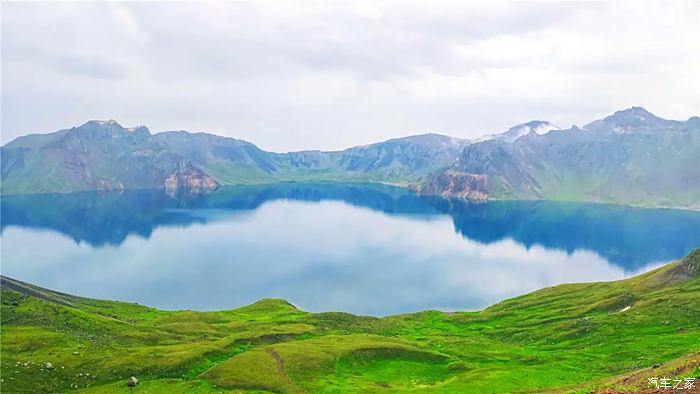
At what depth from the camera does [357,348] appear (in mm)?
84125

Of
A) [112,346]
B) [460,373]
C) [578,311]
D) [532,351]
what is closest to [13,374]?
[112,346]

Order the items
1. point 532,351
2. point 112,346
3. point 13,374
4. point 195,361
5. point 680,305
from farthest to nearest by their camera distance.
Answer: point 680,305, point 532,351, point 112,346, point 195,361, point 13,374

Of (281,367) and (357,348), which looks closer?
(281,367)

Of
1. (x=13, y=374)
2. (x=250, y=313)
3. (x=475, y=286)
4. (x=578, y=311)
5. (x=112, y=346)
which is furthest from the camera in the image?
(x=475, y=286)

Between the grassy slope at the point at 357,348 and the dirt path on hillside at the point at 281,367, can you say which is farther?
the dirt path on hillside at the point at 281,367

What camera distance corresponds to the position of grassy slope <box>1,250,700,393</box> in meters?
64.8

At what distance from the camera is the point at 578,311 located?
384ft

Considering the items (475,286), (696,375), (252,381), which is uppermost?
(696,375)

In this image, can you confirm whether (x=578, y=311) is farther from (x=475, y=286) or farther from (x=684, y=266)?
(x=475, y=286)

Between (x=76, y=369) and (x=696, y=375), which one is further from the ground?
(x=696, y=375)

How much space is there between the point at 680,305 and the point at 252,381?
85.5m

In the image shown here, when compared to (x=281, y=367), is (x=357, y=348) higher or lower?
lower

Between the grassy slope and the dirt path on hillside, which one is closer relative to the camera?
the grassy slope

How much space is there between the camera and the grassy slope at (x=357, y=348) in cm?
6481
